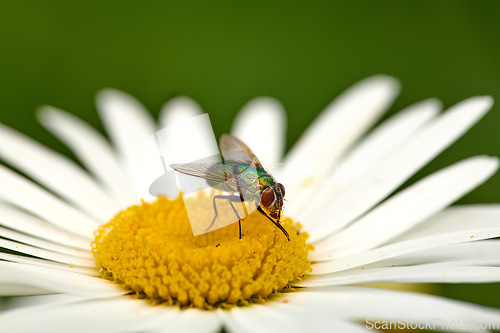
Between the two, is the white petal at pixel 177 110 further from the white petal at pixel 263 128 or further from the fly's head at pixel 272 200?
the fly's head at pixel 272 200

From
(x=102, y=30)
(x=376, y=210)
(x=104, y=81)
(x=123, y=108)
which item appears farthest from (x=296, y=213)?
(x=102, y=30)

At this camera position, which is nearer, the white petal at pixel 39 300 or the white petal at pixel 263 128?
the white petal at pixel 39 300

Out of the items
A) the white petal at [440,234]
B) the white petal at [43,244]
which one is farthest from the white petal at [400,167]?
the white petal at [43,244]

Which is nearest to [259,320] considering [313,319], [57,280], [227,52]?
[313,319]

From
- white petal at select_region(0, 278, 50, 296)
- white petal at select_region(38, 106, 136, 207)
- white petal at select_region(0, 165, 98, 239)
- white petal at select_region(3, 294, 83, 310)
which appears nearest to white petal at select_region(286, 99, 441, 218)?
white petal at select_region(38, 106, 136, 207)

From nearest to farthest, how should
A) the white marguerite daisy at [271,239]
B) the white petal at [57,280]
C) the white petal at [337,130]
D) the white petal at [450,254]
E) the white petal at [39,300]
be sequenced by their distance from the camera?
1. the white petal at [57,280]
2. the white marguerite daisy at [271,239]
3. the white petal at [39,300]
4. the white petal at [450,254]
5. the white petal at [337,130]

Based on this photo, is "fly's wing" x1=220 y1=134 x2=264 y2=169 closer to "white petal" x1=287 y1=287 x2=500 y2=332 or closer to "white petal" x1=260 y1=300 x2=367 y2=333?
"white petal" x1=260 y1=300 x2=367 y2=333

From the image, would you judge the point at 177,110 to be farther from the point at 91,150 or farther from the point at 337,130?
the point at 337,130

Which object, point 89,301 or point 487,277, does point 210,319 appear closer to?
point 89,301
